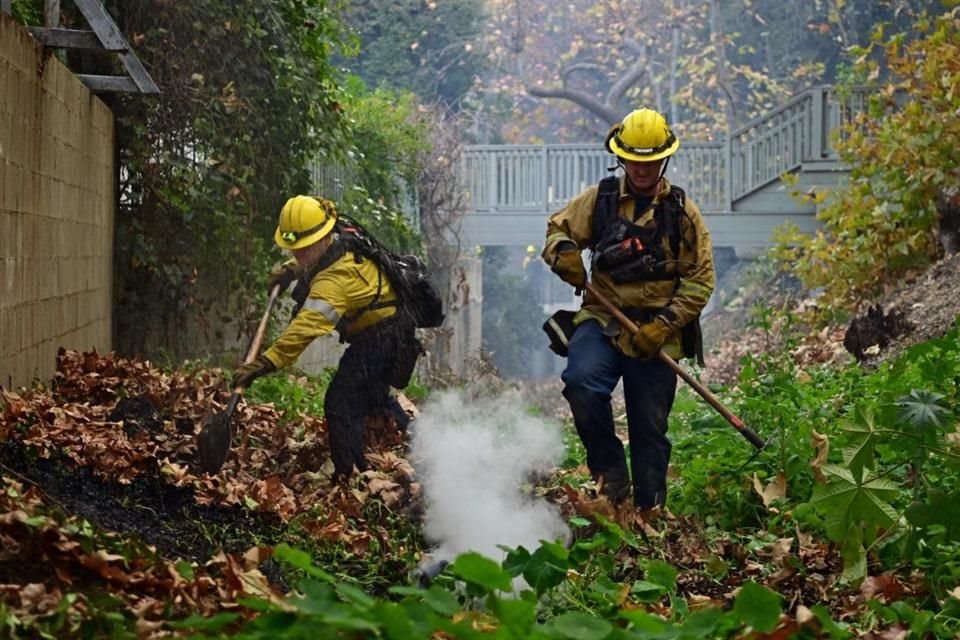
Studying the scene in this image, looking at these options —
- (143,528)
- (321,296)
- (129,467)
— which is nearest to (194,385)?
(321,296)

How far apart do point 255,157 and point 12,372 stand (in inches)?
214

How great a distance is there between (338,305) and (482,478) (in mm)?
1175

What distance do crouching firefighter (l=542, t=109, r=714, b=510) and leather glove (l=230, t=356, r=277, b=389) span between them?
5.03 feet

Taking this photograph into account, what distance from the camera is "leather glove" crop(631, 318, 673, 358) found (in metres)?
7.53

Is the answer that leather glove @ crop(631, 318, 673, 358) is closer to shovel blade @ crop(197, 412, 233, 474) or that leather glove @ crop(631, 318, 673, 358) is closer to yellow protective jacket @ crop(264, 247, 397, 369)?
yellow protective jacket @ crop(264, 247, 397, 369)

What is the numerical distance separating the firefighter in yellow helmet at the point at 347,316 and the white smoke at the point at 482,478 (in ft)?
1.50

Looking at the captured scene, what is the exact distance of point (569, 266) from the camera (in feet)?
25.4

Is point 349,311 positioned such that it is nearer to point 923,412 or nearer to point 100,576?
point 923,412

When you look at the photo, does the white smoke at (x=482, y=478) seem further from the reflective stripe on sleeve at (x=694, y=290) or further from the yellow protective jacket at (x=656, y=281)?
the reflective stripe on sleeve at (x=694, y=290)

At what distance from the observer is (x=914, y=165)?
14.6 meters

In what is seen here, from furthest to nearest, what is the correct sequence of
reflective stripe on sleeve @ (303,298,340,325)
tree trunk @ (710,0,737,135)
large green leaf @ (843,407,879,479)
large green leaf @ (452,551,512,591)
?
tree trunk @ (710,0,737,135) < reflective stripe on sleeve @ (303,298,340,325) < large green leaf @ (843,407,879,479) < large green leaf @ (452,551,512,591)

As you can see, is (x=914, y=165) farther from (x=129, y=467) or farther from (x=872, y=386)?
(x=129, y=467)

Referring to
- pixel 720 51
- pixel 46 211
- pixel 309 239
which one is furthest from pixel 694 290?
pixel 720 51

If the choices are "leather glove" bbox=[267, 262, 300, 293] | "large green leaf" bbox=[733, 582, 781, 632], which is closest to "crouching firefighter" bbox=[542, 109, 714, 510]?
"leather glove" bbox=[267, 262, 300, 293]
